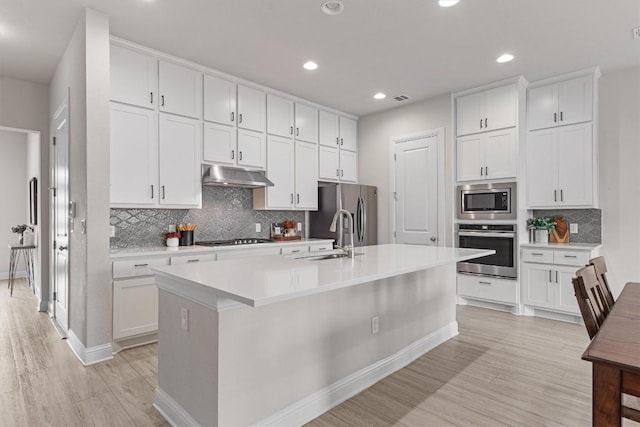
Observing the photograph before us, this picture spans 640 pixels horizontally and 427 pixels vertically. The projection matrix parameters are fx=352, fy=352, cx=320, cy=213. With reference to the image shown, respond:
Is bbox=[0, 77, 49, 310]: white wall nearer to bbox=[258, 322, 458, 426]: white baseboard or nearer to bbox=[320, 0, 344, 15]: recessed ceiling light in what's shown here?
bbox=[320, 0, 344, 15]: recessed ceiling light

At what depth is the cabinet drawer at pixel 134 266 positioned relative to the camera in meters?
3.02

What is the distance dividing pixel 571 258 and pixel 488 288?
0.98m

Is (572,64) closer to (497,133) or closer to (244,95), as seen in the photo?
(497,133)

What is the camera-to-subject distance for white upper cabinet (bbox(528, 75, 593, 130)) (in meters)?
4.03

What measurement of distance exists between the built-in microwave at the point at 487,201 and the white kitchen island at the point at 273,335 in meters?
1.97

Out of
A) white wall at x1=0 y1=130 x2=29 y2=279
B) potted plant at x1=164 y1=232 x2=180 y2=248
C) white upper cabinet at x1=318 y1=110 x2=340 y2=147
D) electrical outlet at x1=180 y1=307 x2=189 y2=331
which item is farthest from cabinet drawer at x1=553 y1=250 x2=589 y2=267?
white wall at x1=0 y1=130 x2=29 y2=279

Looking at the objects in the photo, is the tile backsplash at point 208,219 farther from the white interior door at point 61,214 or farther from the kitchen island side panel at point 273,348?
the kitchen island side panel at point 273,348

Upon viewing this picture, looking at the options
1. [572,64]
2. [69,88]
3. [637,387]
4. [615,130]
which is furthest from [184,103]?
[615,130]

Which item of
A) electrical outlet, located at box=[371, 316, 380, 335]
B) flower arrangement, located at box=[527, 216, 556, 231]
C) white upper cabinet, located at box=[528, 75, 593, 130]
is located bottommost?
electrical outlet, located at box=[371, 316, 380, 335]

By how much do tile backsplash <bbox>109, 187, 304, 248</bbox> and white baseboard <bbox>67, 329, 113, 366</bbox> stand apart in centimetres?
103

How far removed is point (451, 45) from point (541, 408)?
311 cm

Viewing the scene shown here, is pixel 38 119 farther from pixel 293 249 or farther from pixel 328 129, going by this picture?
pixel 328 129

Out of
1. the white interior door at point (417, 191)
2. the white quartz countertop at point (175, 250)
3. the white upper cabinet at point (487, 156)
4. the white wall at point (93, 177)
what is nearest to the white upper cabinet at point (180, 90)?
the white wall at point (93, 177)

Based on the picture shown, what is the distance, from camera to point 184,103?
149 inches
